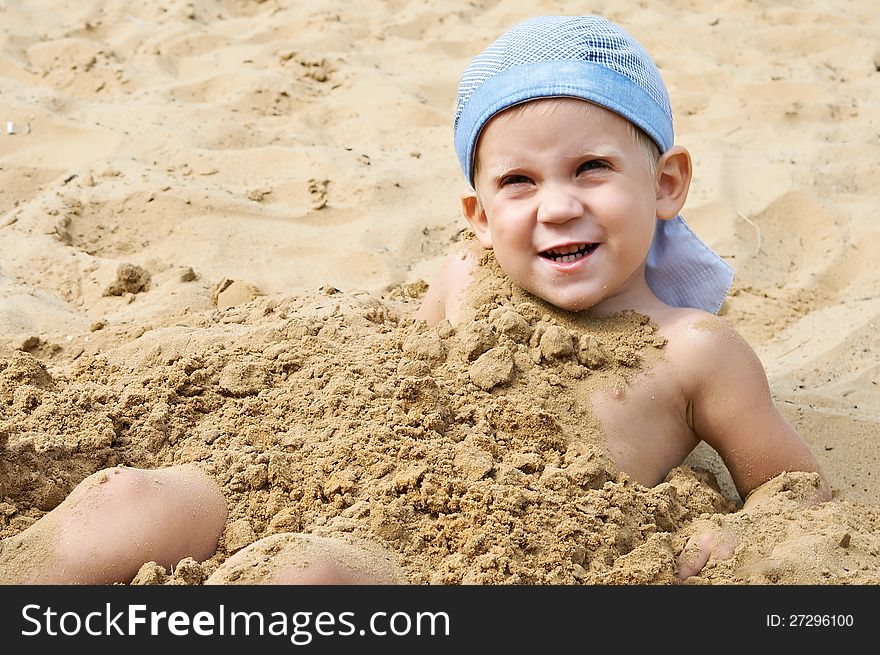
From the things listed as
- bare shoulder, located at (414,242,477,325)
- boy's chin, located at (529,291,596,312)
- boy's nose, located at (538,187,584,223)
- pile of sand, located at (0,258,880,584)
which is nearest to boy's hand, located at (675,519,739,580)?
pile of sand, located at (0,258,880,584)

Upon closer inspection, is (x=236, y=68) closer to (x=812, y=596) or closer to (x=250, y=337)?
(x=250, y=337)

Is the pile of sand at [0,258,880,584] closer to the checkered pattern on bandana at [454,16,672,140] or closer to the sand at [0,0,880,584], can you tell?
the sand at [0,0,880,584]

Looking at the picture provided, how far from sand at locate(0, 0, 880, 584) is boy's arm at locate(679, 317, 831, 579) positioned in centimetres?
9

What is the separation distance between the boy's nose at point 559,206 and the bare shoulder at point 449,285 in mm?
468

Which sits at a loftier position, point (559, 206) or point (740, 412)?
point (559, 206)

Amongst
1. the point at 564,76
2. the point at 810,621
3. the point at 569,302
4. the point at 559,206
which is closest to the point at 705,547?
the point at 810,621

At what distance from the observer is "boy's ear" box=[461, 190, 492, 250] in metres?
2.80

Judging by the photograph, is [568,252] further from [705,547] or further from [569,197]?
[705,547]

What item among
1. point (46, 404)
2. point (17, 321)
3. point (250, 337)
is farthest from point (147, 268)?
point (46, 404)

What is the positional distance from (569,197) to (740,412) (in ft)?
1.99

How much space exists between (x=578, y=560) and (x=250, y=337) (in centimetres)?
115

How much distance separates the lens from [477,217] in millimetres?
2828

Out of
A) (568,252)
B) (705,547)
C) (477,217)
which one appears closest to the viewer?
(705,547)

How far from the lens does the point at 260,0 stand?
618 cm
